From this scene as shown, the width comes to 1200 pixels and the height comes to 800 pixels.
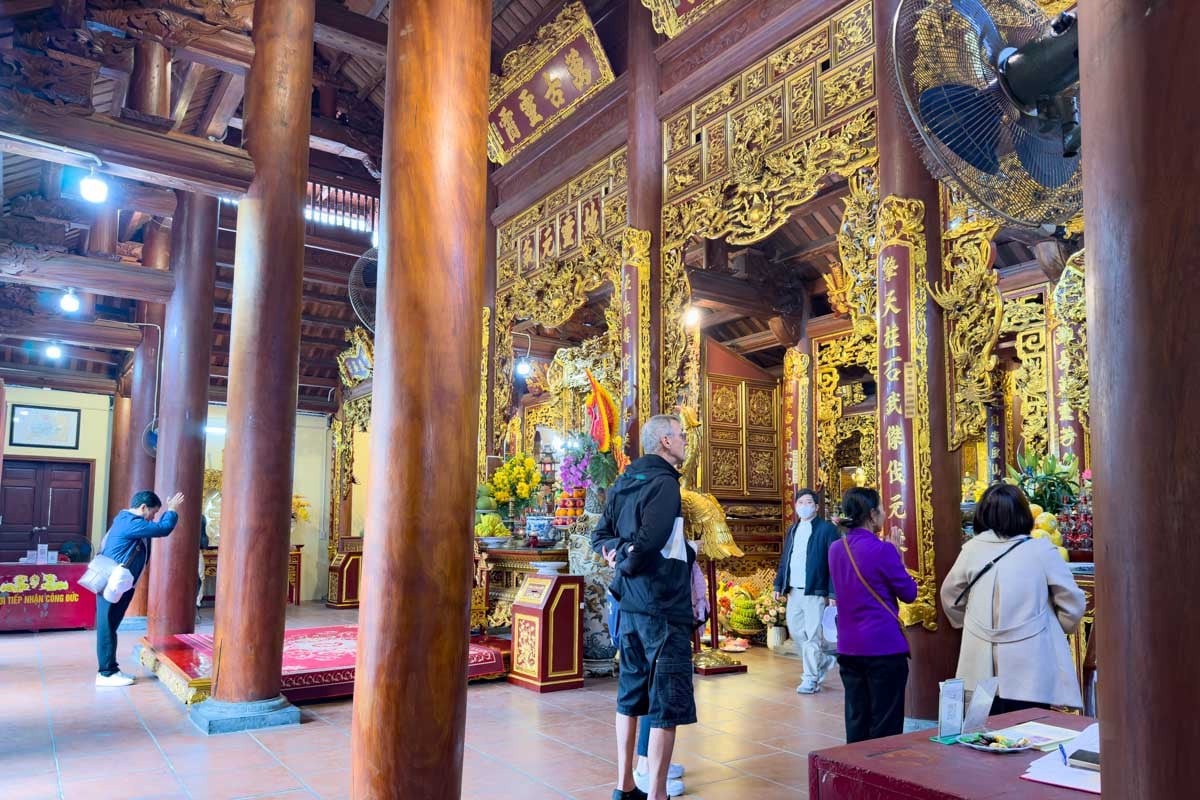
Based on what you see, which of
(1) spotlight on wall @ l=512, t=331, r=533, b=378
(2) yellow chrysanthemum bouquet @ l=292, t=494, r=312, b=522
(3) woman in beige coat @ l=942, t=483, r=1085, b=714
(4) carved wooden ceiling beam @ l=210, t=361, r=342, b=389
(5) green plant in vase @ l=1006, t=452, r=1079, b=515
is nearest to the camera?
(3) woman in beige coat @ l=942, t=483, r=1085, b=714

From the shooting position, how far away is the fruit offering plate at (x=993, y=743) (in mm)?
1678

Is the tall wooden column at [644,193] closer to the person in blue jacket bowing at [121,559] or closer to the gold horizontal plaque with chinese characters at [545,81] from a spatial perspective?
the gold horizontal plaque with chinese characters at [545,81]

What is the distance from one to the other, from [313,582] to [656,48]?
10.9 m

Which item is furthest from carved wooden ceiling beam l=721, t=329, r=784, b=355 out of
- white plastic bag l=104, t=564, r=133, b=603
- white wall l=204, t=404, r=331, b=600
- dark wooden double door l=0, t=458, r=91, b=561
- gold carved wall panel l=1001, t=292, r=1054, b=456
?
dark wooden double door l=0, t=458, r=91, b=561

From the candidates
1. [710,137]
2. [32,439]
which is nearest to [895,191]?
[710,137]

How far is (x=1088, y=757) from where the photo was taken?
151 cm

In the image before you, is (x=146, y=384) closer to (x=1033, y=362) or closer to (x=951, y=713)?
(x=1033, y=362)

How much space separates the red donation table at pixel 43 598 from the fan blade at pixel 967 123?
374 inches

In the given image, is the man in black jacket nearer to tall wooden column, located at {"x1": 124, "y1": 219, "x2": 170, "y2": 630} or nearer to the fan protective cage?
the fan protective cage

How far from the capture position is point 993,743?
1.71 metres

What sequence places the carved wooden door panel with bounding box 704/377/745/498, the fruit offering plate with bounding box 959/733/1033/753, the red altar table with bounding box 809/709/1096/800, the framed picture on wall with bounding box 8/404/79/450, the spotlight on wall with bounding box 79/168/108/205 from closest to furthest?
1. the red altar table with bounding box 809/709/1096/800
2. the fruit offering plate with bounding box 959/733/1033/753
3. the spotlight on wall with bounding box 79/168/108/205
4. the carved wooden door panel with bounding box 704/377/745/498
5. the framed picture on wall with bounding box 8/404/79/450

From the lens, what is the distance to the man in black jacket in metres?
2.95

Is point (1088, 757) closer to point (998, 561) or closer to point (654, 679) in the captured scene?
point (998, 561)

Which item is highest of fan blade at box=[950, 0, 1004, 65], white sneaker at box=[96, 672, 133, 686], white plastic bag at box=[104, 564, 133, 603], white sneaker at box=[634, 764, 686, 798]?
fan blade at box=[950, 0, 1004, 65]
